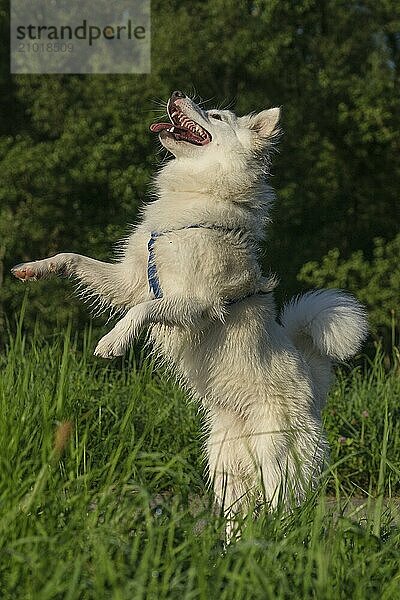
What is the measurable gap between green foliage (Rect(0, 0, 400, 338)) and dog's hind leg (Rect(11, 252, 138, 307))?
13130 mm

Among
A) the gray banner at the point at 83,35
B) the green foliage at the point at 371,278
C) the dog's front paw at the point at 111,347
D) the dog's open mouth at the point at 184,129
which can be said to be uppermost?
the gray banner at the point at 83,35

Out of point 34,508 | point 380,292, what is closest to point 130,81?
point 380,292

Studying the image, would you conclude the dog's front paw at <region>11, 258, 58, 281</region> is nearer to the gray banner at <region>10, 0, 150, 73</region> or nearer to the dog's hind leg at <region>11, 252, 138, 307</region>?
the dog's hind leg at <region>11, 252, 138, 307</region>

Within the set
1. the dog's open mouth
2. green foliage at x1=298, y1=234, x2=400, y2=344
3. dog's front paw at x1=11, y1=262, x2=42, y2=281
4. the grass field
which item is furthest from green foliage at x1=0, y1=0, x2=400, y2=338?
the grass field

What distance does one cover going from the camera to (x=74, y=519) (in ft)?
8.84

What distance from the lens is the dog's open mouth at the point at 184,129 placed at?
465 centimetres

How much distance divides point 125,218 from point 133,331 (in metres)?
15.1

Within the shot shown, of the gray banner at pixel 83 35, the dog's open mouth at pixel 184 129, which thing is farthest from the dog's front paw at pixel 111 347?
the gray banner at pixel 83 35

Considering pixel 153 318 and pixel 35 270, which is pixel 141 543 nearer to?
pixel 153 318

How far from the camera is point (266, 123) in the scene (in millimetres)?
4684

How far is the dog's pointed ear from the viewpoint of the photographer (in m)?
4.66

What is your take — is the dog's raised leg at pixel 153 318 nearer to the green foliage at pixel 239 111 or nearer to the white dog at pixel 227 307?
the white dog at pixel 227 307

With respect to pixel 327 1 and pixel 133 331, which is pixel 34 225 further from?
pixel 133 331

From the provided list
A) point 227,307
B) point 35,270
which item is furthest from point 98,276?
point 227,307
